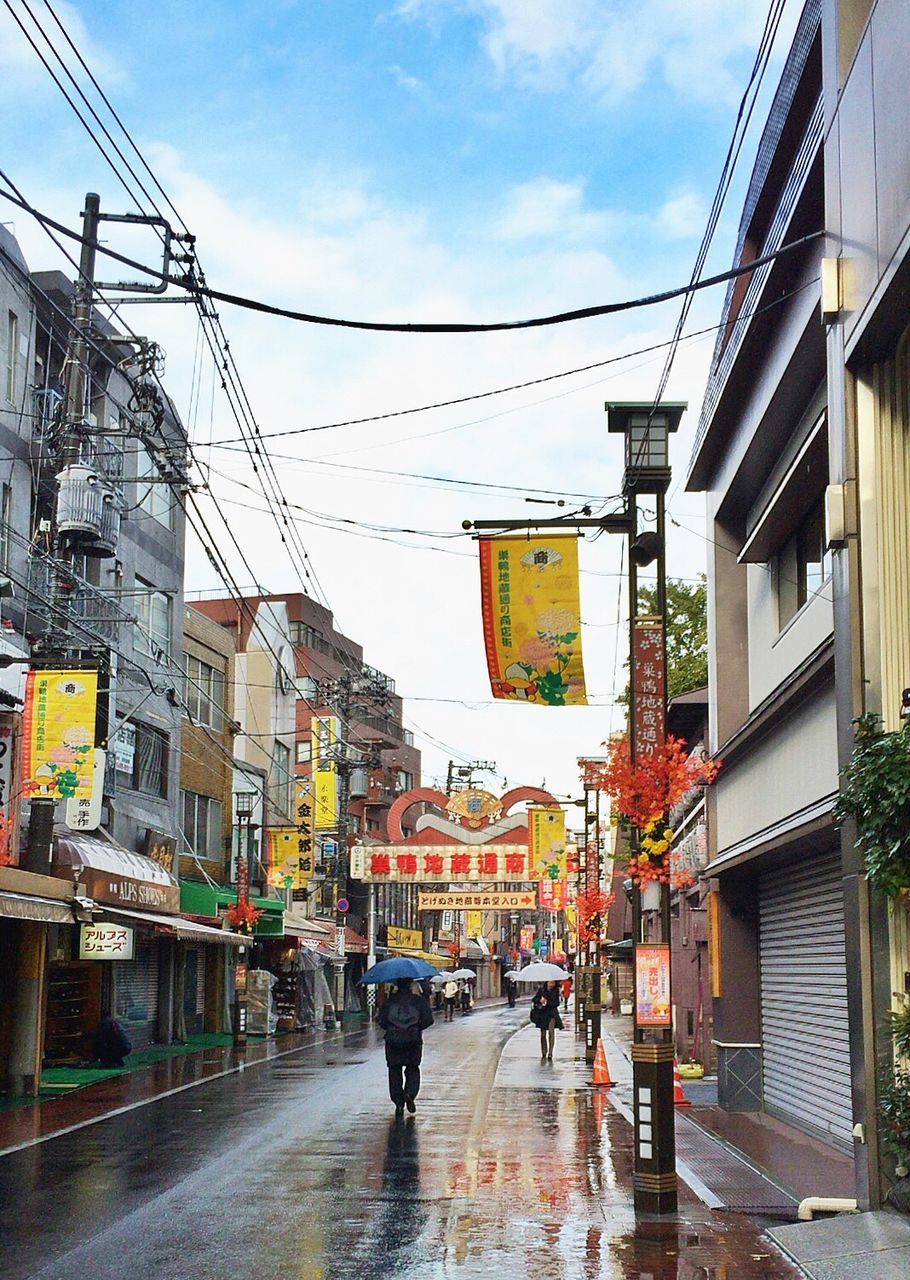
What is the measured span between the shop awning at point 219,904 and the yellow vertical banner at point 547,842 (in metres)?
12.7

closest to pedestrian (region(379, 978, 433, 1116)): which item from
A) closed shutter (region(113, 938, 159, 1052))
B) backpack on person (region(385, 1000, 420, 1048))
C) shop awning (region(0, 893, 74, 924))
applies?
backpack on person (region(385, 1000, 420, 1048))

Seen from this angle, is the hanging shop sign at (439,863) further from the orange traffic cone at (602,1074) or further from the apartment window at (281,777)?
the orange traffic cone at (602,1074)

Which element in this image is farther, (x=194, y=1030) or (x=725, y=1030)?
(x=194, y=1030)

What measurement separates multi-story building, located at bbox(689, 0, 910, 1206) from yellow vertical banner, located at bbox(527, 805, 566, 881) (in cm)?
2993

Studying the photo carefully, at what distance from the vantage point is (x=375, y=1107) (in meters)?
21.1

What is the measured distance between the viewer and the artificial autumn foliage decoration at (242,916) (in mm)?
37728

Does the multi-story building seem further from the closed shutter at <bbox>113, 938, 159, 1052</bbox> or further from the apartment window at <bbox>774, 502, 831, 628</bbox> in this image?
the closed shutter at <bbox>113, 938, 159, 1052</bbox>

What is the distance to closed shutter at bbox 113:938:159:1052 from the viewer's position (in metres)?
32.7

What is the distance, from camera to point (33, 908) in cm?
2039

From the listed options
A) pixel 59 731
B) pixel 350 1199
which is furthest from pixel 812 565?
pixel 59 731

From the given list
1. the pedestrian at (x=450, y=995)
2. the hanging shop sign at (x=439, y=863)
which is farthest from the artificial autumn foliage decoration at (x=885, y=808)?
the pedestrian at (x=450, y=995)

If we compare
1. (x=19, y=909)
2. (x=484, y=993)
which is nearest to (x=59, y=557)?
(x=19, y=909)

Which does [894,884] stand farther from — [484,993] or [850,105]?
[484,993]

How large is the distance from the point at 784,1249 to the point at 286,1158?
21.2 feet
